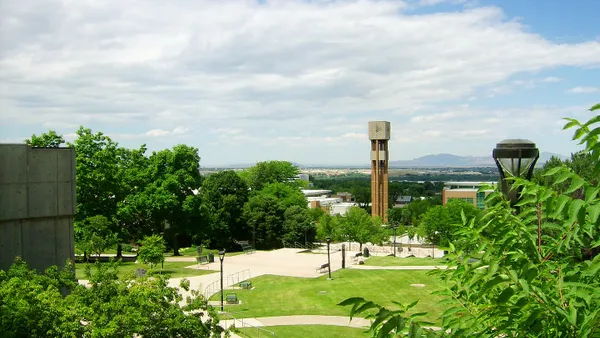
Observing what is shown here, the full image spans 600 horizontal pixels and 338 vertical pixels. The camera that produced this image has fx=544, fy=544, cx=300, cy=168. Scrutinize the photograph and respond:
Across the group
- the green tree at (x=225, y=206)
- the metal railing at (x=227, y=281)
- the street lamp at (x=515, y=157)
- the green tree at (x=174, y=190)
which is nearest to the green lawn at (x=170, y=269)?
the metal railing at (x=227, y=281)

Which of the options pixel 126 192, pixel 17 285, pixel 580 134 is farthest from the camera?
pixel 126 192

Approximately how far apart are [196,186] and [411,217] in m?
67.9

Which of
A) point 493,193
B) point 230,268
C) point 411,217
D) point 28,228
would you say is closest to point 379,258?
point 230,268

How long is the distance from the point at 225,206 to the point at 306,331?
3374 cm

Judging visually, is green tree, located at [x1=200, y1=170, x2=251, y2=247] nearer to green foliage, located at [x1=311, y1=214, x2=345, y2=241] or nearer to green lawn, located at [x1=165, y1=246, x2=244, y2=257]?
green lawn, located at [x1=165, y1=246, x2=244, y2=257]

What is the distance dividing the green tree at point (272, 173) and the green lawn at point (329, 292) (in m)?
52.2

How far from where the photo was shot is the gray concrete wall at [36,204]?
1708cm

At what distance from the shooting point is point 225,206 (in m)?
57.8

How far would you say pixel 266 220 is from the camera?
192 ft

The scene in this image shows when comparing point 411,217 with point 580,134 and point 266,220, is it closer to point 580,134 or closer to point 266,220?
point 266,220

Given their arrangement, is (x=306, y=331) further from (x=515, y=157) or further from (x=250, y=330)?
(x=515, y=157)

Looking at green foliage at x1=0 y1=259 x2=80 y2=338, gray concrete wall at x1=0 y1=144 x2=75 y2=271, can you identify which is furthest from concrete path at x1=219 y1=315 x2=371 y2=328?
green foliage at x1=0 y1=259 x2=80 y2=338

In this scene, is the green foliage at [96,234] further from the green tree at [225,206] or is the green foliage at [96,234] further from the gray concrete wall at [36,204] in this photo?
the gray concrete wall at [36,204]

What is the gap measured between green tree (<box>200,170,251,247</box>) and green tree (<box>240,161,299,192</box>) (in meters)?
30.2
